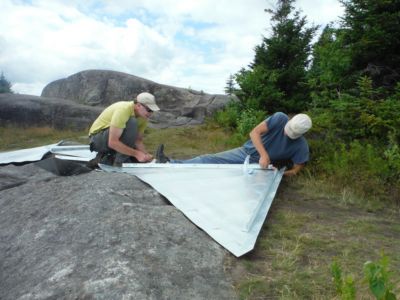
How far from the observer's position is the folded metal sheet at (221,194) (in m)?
2.79

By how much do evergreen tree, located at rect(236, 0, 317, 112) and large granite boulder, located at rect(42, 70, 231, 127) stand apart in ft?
17.7

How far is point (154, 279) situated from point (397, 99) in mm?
4293

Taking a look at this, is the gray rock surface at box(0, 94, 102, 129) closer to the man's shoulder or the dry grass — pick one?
the dry grass

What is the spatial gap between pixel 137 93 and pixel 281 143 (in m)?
12.7

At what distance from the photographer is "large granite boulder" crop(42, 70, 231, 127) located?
15.6 m

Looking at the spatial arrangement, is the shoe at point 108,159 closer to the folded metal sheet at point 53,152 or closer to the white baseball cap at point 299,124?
the folded metal sheet at point 53,152

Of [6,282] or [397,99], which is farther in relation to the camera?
[397,99]

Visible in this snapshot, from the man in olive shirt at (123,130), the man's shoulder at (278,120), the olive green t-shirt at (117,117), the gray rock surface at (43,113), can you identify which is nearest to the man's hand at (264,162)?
the man's shoulder at (278,120)

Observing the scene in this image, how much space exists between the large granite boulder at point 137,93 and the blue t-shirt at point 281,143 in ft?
34.1

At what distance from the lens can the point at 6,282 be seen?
223 cm

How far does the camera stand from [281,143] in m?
4.62

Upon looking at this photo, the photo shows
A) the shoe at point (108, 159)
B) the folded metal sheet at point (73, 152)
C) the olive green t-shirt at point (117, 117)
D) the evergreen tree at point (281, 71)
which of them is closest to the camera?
the olive green t-shirt at point (117, 117)

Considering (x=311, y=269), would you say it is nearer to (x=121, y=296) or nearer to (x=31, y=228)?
(x=121, y=296)

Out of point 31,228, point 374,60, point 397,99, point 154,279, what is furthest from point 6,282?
point 374,60
